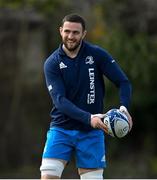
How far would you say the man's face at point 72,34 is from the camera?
23.7 feet

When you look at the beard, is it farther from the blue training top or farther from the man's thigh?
the man's thigh

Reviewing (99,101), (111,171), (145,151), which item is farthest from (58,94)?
(145,151)

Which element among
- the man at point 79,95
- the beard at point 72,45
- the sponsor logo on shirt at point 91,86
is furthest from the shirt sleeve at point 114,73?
the beard at point 72,45

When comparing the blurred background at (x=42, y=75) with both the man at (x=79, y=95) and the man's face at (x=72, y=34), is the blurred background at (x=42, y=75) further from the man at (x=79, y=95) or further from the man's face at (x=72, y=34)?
the man's face at (x=72, y=34)

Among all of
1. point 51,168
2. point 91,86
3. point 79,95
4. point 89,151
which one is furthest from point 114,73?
point 51,168

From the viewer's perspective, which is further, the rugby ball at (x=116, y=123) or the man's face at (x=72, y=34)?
the man's face at (x=72, y=34)

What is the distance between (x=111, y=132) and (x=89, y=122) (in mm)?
220

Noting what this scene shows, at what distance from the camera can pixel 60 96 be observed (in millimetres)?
7258

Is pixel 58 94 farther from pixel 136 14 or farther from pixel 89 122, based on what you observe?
pixel 136 14

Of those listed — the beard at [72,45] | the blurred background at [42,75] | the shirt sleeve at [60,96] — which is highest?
the beard at [72,45]

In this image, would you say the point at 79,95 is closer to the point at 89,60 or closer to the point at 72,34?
the point at 89,60

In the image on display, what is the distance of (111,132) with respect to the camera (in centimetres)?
704

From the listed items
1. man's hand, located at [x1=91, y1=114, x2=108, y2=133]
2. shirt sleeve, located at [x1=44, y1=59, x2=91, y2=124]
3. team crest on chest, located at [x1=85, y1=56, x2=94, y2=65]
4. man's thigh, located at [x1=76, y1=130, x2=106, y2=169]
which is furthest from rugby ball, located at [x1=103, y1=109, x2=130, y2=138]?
team crest on chest, located at [x1=85, y1=56, x2=94, y2=65]

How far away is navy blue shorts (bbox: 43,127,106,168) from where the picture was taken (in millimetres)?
7387
